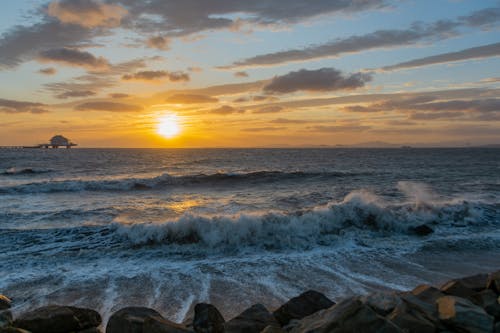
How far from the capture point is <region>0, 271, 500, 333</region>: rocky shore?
14.8 feet

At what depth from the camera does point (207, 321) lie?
5086 millimetres

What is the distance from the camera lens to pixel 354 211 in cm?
1479

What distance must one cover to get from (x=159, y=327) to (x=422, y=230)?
11.3 metres

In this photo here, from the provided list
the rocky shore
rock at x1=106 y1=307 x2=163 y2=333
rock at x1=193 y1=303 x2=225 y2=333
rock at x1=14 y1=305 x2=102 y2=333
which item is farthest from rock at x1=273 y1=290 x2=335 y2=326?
rock at x1=14 y1=305 x2=102 y2=333

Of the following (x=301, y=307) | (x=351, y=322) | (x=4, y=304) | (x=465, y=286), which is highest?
(x=351, y=322)

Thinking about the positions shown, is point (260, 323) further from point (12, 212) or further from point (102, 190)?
point (102, 190)

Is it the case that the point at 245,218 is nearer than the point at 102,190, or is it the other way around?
the point at 245,218

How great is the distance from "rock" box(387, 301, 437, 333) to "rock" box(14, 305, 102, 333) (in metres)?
4.27

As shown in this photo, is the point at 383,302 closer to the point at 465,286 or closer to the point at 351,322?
the point at 351,322

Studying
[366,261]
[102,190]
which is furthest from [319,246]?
[102,190]

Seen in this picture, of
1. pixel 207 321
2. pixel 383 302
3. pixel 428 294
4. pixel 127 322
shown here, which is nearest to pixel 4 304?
pixel 127 322

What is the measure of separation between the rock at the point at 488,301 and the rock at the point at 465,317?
0.68 metres

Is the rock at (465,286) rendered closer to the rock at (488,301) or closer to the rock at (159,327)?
the rock at (488,301)

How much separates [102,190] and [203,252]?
18.6 metres
